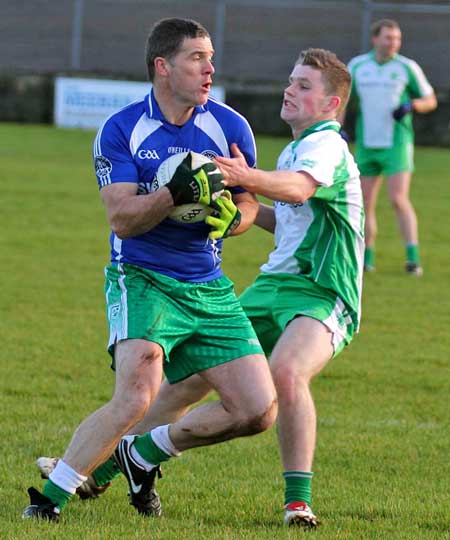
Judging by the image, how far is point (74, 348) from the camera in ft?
31.1

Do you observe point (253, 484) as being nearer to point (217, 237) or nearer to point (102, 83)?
point (217, 237)

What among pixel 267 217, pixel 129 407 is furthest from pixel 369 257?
pixel 129 407

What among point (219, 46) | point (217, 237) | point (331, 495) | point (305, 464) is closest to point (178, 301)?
point (217, 237)

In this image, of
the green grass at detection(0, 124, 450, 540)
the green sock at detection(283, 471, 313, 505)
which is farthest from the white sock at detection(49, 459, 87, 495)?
the green sock at detection(283, 471, 313, 505)

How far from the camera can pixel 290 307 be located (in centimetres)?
595

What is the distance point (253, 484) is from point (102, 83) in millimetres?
23814

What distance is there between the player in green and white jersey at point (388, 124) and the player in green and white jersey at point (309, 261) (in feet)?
23.9

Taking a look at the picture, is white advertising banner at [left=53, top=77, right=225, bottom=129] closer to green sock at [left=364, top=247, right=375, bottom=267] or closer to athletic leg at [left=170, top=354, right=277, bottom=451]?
green sock at [left=364, top=247, right=375, bottom=267]

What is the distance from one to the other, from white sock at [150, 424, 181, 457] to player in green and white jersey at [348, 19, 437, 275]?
796 cm

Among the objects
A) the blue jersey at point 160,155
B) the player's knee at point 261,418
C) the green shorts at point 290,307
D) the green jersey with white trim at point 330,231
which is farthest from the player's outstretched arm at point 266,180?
the player's knee at point 261,418

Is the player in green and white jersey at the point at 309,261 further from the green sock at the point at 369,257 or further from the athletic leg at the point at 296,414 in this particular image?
the green sock at the point at 369,257

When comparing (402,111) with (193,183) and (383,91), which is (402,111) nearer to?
(383,91)

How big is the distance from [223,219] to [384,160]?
8.54m

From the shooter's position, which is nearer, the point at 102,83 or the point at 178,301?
the point at 178,301
